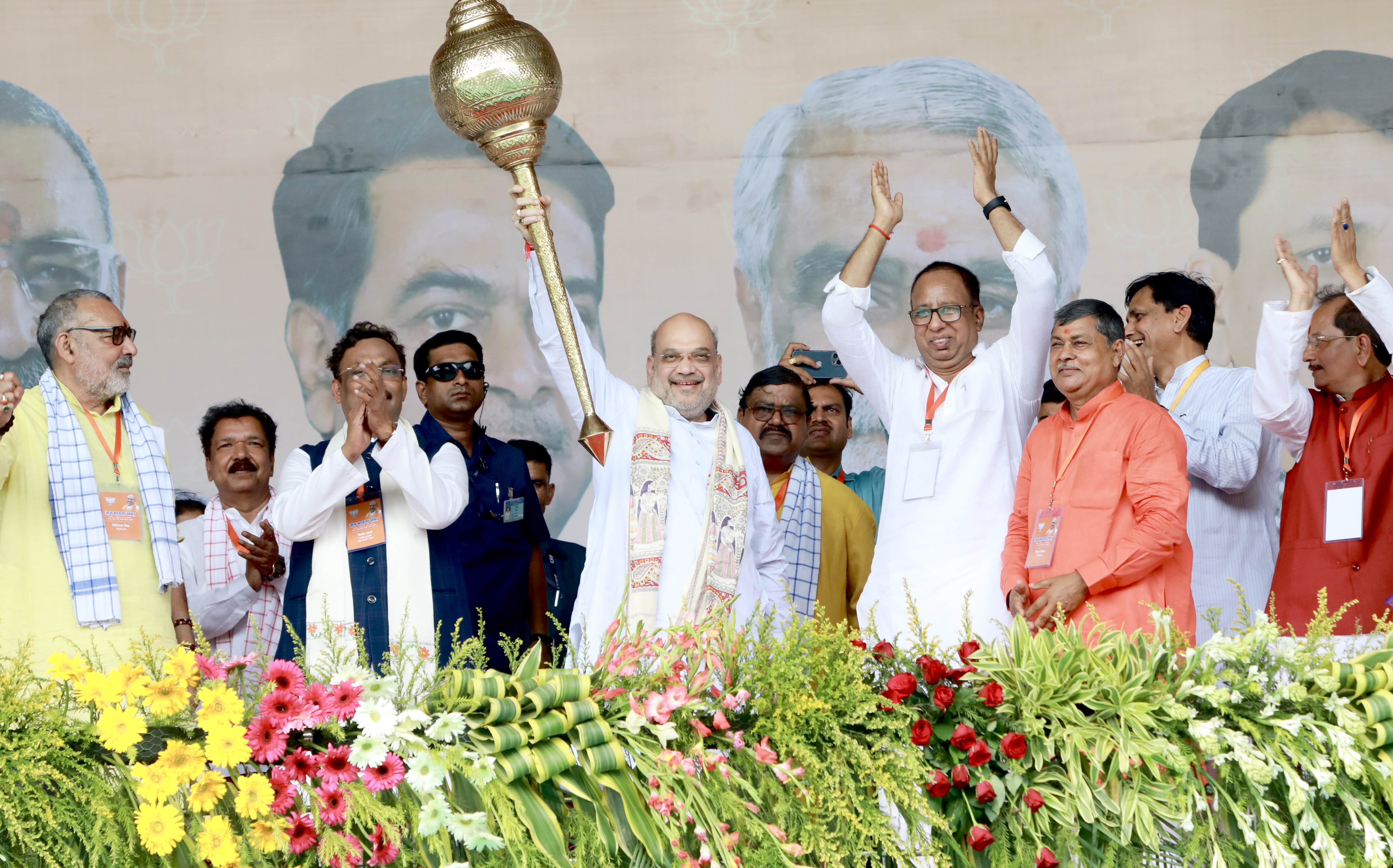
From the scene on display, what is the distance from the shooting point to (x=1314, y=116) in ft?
19.0

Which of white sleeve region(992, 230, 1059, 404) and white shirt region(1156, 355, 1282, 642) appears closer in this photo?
white sleeve region(992, 230, 1059, 404)

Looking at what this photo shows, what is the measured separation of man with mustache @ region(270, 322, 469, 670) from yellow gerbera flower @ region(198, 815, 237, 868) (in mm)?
1209

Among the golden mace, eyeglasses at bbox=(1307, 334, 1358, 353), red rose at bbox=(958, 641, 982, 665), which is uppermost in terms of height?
the golden mace

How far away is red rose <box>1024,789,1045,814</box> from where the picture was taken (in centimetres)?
197

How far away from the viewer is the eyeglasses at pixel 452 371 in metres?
3.90

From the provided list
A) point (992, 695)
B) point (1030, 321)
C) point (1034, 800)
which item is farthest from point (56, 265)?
point (1034, 800)

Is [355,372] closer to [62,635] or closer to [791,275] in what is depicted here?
[62,635]

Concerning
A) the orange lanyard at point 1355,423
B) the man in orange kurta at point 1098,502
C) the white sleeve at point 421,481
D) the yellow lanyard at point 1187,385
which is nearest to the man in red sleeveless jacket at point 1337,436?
the orange lanyard at point 1355,423

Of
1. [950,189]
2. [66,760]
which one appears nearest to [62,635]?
[66,760]

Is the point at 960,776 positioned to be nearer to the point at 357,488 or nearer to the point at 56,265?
the point at 357,488

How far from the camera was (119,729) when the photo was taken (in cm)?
183

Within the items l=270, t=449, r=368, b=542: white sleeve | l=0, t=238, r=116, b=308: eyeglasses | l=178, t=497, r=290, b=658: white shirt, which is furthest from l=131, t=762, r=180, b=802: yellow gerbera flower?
l=0, t=238, r=116, b=308: eyeglasses

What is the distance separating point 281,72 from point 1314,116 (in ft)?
15.1

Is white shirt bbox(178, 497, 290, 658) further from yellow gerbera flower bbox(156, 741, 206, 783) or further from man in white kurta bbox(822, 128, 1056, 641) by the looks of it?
yellow gerbera flower bbox(156, 741, 206, 783)
